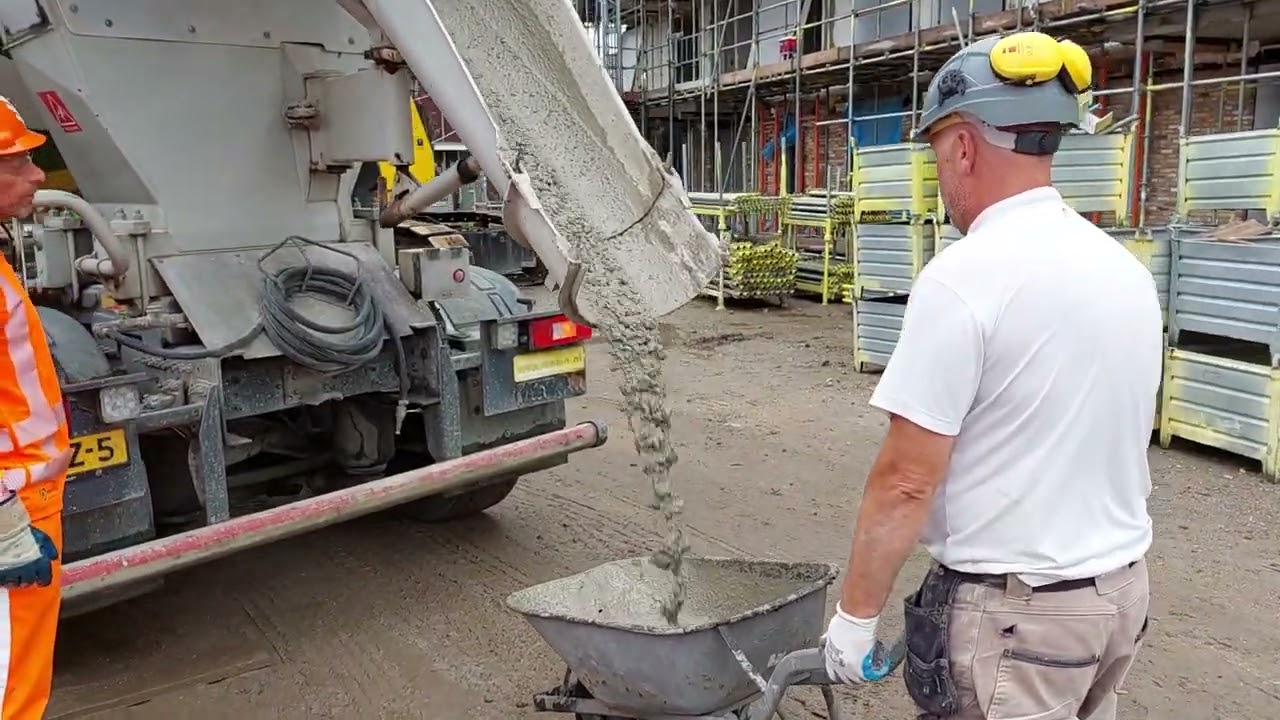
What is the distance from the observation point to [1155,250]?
6.36 m

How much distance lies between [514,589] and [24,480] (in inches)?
90.8

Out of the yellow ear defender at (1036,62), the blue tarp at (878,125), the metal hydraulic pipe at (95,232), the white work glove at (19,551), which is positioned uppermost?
the blue tarp at (878,125)

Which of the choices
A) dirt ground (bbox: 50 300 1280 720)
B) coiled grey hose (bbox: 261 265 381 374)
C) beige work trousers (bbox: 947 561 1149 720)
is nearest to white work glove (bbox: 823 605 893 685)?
beige work trousers (bbox: 947 561 1149 720)

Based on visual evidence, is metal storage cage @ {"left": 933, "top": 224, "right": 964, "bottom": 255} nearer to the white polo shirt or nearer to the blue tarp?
the white polo shirt

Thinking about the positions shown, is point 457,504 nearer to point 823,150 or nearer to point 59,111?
point 59,111

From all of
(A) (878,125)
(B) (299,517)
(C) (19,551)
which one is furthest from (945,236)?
(A) (878,125)

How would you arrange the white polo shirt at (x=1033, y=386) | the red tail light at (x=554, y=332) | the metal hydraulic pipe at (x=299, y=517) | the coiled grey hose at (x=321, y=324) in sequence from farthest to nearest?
the red tail light at (x=554, y=332) < the coiled grey hose at (x=321, y=324) < the metal hydraulic pipe at (x=299, y=517) < the white polo shirt at (x=1033, y=386)

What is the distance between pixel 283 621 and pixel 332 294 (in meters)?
1.39

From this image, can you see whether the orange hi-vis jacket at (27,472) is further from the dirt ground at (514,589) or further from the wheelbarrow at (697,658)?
the wheelbarrow at (697,658)

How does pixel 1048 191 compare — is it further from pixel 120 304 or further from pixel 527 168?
pixel 120 304

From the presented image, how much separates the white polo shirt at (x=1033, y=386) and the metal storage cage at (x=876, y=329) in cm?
670

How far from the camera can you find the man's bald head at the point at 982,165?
1.93 metres

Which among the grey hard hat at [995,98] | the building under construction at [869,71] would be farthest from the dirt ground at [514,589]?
the building under construction at [869,71]

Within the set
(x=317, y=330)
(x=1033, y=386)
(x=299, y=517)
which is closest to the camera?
(x=1033, y=386)
